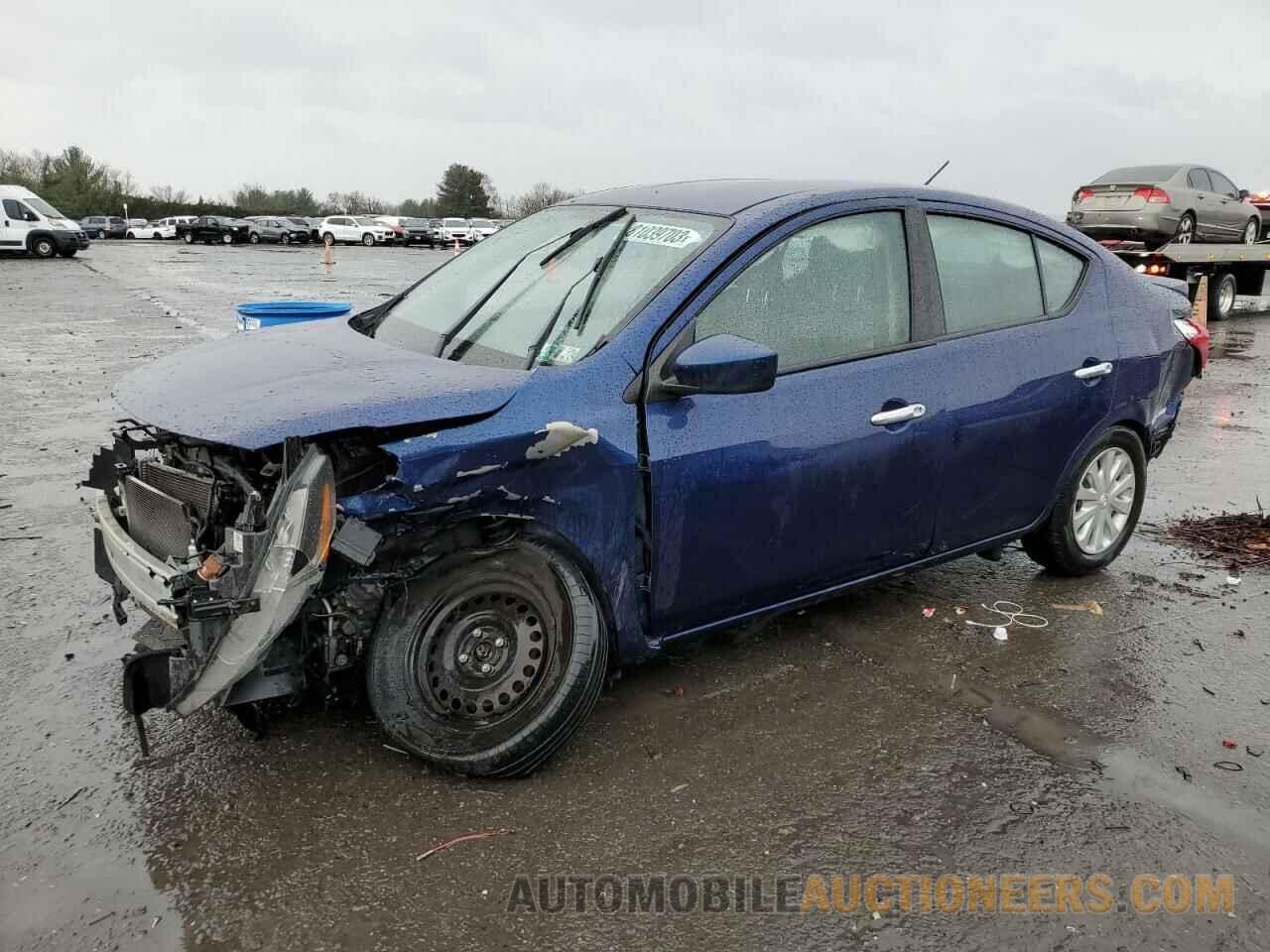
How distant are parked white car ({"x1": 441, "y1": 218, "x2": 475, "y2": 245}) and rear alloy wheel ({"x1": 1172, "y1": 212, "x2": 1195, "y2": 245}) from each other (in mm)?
39274

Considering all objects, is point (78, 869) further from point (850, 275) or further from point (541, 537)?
point (850, 275)

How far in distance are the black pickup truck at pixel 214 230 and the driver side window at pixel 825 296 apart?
171 feet

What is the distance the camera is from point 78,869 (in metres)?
2.58

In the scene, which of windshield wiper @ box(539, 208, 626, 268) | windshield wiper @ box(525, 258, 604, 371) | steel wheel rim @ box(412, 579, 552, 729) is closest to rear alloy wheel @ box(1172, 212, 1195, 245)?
windshield wiper @ box(539, 208, 626, 268)

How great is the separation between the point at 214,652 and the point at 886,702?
7.41 feet

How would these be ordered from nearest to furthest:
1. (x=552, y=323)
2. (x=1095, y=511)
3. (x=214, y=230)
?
(x=552, y=323), (x=1095, y=511), (x=214, y=230)

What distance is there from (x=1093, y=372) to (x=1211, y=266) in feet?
49.6

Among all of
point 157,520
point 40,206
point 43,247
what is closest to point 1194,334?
point 157,520

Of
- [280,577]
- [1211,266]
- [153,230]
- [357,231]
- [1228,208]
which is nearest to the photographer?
[280,577]

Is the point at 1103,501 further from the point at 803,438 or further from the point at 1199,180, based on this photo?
the point at 1199,180

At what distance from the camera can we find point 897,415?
361 centimetres

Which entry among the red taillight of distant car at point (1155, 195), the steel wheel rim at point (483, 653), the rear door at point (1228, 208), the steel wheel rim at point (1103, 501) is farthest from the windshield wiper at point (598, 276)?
the rear door at point (1228, 208)

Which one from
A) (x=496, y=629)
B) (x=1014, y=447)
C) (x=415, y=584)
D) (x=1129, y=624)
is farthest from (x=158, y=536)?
(x=1129, y=624)

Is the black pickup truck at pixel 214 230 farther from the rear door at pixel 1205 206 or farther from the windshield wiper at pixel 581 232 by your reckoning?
the windshield wiper at pixel 581 232
